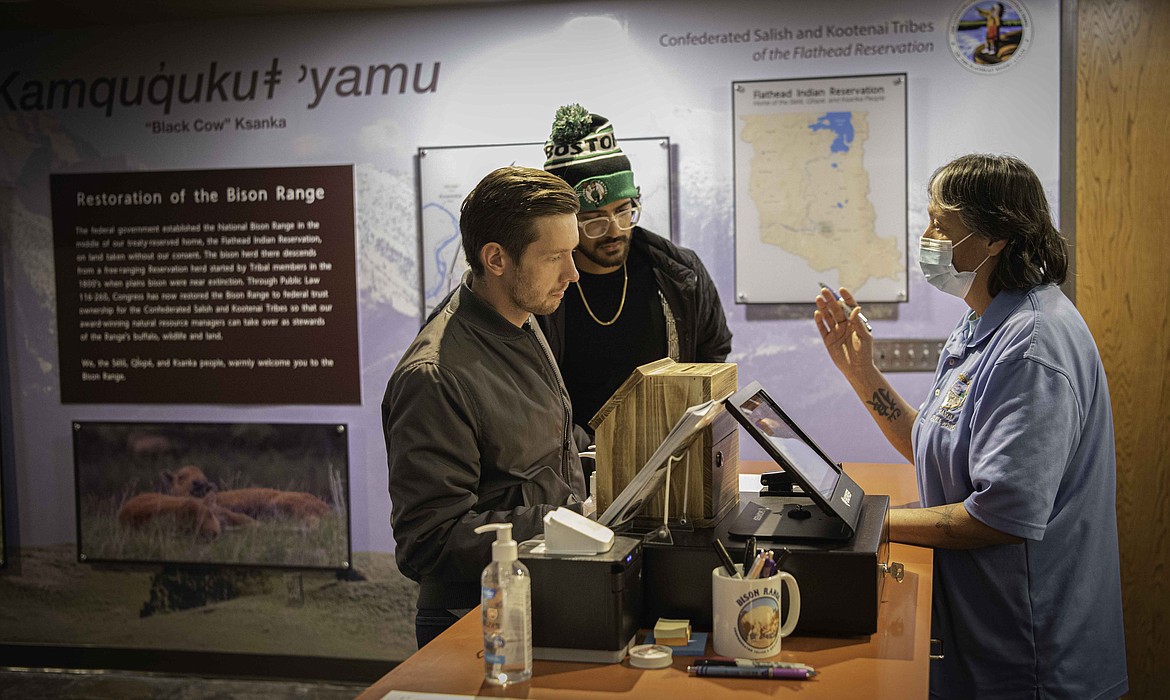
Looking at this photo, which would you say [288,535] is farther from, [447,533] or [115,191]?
[447,533]

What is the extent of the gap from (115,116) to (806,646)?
12.5 ft

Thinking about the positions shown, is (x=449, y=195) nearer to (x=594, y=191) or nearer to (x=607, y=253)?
(x=607, y=253)

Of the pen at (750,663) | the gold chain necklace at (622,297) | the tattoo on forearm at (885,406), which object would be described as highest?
the gold chain necklace at (622,297)

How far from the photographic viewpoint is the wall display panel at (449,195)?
4.09m

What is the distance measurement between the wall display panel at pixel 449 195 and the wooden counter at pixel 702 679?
243 centimetres

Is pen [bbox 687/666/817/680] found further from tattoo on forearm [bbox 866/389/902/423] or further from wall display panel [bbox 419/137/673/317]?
wall display panel [bbox 419/137/673/317]

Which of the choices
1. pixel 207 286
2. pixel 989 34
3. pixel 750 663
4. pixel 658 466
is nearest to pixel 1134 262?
pixel 989 34

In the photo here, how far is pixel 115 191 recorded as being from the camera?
4426mm

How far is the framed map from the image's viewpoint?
152 inches

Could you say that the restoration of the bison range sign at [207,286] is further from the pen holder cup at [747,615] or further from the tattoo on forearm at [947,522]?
the pen holder cup at [747,615]

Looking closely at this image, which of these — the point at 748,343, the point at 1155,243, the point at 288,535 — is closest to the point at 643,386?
the point at 748,343

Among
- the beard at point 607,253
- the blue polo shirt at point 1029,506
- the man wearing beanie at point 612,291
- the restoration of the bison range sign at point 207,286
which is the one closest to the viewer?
the blue polo shirt at point 1029,506

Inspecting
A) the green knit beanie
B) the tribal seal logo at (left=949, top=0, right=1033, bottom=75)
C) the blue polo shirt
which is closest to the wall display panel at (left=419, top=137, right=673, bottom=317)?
the green knit beanie

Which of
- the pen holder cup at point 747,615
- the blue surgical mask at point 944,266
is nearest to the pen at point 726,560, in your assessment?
the pen holder cup at point 747,615
